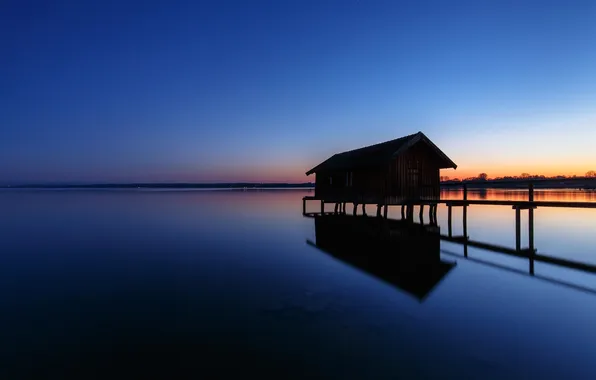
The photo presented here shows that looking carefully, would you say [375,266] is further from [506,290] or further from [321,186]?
[321,186]

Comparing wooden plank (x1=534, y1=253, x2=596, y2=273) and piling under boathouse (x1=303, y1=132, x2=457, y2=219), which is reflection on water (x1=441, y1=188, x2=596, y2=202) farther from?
wooden plank (x1=534, y1=253, x2=596, y2=273)

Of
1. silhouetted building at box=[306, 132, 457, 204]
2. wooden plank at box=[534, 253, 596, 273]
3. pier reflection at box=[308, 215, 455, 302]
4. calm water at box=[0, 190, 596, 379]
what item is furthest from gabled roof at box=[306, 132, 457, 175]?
wooden plank at box=[534, 253, 596, 273]

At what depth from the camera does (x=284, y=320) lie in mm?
7984

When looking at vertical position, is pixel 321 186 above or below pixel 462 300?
above

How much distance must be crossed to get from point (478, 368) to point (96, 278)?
11.8 m

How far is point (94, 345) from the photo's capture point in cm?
661

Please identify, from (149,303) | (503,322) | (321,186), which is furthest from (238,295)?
(321,186)

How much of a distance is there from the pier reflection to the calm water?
0.54 meters

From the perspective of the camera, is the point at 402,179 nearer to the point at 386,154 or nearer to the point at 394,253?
the point at 386,154

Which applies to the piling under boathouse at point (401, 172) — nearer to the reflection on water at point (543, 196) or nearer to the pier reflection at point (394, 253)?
the pier reflection at point (394, 253)

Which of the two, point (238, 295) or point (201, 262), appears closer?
point (238, 295)

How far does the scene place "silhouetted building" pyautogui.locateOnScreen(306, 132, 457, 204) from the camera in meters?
24.6

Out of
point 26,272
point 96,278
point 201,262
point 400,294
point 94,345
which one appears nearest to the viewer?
point 94,345

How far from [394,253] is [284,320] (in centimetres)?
912
